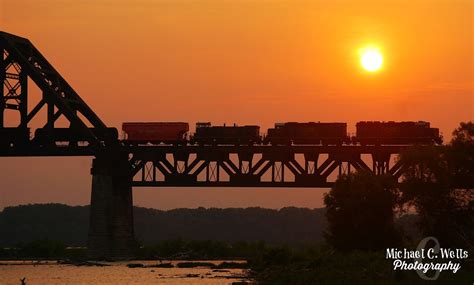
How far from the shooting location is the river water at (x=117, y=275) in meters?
105

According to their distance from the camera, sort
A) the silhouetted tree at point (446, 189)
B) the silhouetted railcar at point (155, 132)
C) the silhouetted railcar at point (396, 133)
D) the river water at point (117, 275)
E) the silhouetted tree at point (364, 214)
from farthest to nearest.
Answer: the silhouetted railcar at point (155, 132)
the silhouetted railcar at point (396, 133)
the silhouetted tree at point (364, 214)
the river water at point (117, 275)
the silhouetted tree at point (446, 189)

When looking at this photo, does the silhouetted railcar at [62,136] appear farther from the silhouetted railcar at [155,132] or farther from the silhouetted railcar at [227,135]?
the silhouetted railcar at [227,135]

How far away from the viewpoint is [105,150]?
136125mm

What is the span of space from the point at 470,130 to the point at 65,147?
181 ft

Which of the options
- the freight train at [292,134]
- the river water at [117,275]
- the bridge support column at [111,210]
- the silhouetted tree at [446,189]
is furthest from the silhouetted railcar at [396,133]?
the silhouetted tree at [446,189]

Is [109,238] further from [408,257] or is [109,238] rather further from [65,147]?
[408,257]

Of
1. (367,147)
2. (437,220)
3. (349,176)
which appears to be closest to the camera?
(437,220)

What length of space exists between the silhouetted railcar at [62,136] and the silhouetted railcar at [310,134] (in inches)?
745

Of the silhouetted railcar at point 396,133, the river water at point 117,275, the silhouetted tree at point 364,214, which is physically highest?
the silhouetted railcar at point 396,133

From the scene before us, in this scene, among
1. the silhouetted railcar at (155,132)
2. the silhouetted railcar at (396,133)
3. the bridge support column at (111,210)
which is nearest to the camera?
the silhouetted railcar at (396,133)

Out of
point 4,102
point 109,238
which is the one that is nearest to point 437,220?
point 109,238

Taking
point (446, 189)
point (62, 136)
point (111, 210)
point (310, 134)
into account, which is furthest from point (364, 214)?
point (62, 136)

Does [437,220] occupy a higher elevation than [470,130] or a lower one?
lower

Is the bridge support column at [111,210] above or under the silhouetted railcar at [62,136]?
under
